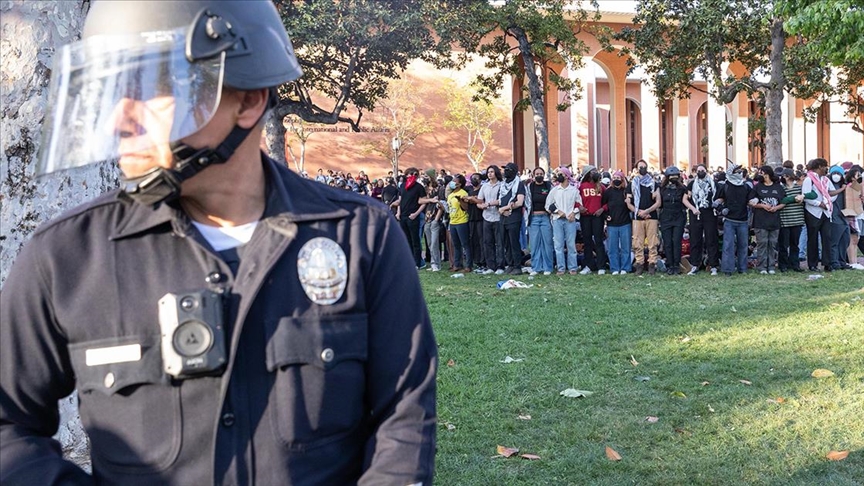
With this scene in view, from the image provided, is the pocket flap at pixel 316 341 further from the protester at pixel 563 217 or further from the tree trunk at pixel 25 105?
the protester at pixel 563 217

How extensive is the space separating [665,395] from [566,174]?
33.0 ft

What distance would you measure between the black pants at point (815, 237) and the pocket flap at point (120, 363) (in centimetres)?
1546

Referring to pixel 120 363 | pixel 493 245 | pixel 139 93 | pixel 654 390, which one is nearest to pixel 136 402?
pixel 120 363

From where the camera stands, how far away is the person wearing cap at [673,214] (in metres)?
15.6

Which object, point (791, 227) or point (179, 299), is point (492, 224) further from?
point (179, 299)

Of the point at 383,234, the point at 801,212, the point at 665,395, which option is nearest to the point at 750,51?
the point at 801,212

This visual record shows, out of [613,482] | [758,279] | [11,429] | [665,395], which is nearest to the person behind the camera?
[11,429]

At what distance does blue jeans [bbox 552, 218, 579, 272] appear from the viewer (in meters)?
16.2

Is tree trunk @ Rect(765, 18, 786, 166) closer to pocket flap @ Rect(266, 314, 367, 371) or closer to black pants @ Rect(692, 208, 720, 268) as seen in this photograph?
black pants @ Rect(692, 208, 720, 268)

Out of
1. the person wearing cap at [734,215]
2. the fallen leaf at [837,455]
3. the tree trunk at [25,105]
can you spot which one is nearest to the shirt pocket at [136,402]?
the tree trunk at [25,105]

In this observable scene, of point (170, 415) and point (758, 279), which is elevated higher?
point (170, 415)

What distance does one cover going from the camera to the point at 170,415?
187 centimetres

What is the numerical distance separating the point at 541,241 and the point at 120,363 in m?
14.9

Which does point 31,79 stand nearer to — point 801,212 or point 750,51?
point 801,212
